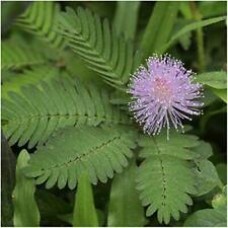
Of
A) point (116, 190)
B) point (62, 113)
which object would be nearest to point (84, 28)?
point (62, 113)

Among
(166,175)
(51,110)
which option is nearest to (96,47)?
(51,110)

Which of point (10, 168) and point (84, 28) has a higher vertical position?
point (84, 28)

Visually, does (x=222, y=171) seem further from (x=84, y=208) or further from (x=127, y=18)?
(x=127, y=18)

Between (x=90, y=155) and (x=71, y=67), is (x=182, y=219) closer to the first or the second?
(x=90, y=155)

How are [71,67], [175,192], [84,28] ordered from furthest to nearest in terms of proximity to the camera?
[71,67] < [84,28] < [175,192]

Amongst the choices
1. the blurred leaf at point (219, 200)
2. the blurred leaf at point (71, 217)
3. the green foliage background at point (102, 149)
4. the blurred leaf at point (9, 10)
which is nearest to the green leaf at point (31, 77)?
the green foliage background at point (102, 149)

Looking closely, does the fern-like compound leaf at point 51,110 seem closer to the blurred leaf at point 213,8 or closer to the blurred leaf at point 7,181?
the blurred leaf at point 7,181
